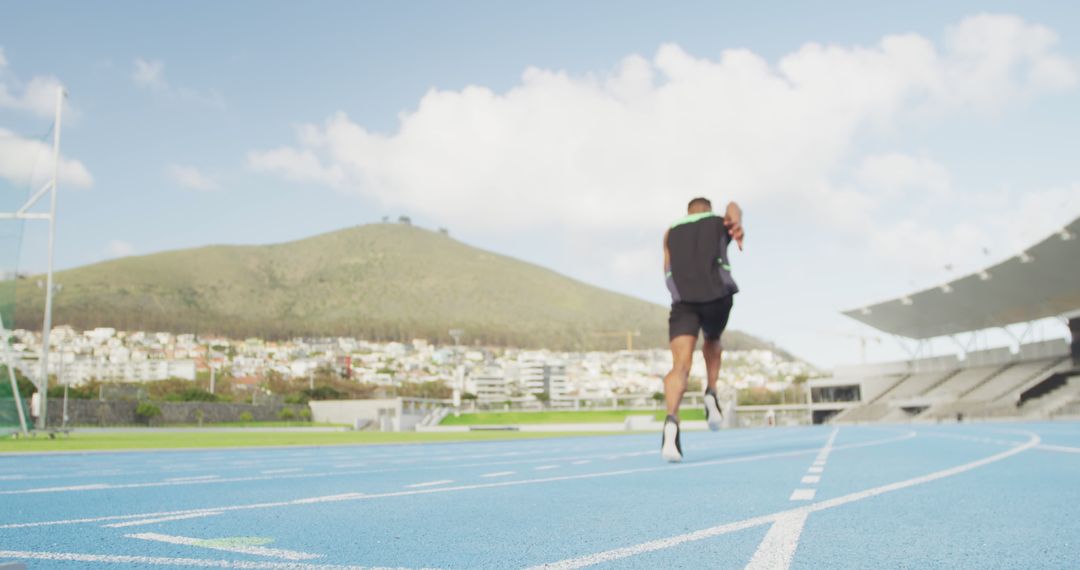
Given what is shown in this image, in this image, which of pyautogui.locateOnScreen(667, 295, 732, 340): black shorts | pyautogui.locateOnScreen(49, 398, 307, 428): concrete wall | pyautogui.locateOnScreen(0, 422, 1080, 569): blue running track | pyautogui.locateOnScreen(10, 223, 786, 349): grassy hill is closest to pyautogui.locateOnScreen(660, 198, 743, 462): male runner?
pyautogui.locateOnScreen(667, 295, 732, 340): black shorts

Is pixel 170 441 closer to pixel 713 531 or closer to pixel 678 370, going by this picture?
pixel 678 370

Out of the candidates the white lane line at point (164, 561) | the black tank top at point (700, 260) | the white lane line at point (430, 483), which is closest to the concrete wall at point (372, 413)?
the white lane line at point (430, 483)

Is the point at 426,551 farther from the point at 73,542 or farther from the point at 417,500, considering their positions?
the point at 417,500

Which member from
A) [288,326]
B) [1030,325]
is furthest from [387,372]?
[1030,325]

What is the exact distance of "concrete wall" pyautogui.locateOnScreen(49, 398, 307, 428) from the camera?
3644 cm

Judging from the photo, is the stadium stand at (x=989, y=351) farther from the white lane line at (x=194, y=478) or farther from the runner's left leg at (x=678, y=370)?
the white lane line at (x=194, y=478)

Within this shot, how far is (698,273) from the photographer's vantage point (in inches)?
214

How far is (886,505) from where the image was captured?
4.32m

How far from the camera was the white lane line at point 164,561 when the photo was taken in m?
2.67

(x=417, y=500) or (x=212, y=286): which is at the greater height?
(x=212, y=286)

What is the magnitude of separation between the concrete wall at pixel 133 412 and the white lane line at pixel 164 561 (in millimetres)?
36801

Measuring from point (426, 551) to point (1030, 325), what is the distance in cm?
5610

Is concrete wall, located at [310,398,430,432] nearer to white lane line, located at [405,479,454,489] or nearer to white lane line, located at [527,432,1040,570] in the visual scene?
white lane line, located at [405,479,454,489]

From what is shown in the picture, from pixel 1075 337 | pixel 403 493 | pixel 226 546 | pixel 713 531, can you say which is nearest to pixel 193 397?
pixel 403 493
